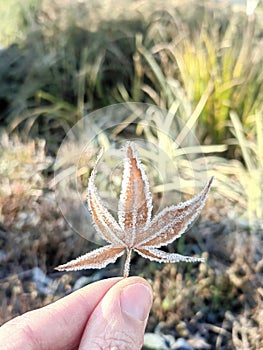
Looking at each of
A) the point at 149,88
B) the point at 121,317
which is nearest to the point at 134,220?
the point at 121,317

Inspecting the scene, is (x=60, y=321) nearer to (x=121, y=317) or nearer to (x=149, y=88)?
(x=121, y=317)

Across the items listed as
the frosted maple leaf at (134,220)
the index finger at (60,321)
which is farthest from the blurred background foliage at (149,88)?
the frosted maple leaf at (134,220)

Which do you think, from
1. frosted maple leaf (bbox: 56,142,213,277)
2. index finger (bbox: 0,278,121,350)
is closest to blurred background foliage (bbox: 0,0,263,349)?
index finger (bbox: 0,278,121,350)

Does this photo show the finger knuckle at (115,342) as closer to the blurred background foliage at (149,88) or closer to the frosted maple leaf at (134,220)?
the frosted maple leaf at (134,220)

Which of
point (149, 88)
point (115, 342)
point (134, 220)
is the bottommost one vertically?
point (115, 342)

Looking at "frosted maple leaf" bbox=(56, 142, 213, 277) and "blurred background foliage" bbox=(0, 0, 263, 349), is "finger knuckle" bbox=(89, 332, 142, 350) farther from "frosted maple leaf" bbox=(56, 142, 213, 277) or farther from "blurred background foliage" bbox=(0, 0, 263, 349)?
"blurred background foliage" bbox=(0, 0, 263, 349)

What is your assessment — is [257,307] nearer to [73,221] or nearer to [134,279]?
[73,221]

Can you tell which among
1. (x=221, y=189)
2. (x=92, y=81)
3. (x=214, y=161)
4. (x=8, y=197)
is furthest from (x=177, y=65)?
(x=8, y=197)
